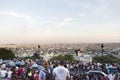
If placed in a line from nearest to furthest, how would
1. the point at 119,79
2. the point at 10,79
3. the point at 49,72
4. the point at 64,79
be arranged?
the point at 64,79 < the point at 49,72 < the point at 119,79 < the point at 10,79

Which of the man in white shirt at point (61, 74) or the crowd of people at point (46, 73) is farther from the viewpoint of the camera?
the crowd of people at point (46, 73)

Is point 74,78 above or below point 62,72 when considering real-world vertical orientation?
below

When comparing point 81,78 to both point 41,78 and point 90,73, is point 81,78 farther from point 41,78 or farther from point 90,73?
point 41,78

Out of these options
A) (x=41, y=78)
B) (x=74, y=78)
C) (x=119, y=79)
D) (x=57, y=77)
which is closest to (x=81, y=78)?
(x=74, y=78)

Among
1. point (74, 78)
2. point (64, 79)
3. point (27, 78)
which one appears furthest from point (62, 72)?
point (74, 78)

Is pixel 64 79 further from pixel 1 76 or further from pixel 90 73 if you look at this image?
pixel 90 73

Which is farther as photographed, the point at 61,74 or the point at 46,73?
the point at 46,73

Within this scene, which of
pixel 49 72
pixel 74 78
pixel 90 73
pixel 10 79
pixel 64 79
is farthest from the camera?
pixel 90 73

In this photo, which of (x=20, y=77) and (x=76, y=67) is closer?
(x=20, y=77)

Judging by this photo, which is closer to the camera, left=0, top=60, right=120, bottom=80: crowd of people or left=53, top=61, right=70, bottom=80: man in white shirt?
left=53, top=61, right=70, bottom=80: man in white shirt
